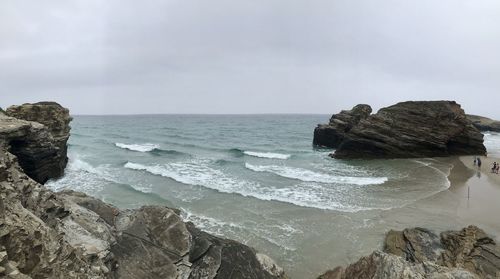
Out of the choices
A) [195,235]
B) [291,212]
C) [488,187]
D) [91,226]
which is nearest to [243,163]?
[291,212]

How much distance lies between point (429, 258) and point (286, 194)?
444 inches

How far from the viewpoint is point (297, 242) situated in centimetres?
1544

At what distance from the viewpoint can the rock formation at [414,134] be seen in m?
38.4

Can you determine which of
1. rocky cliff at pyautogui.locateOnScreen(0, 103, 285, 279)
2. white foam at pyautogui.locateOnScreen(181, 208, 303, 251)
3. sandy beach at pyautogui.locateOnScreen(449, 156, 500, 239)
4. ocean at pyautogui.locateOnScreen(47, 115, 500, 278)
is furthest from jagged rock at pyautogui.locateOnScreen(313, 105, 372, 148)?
rocky cliff at pyautogui.locateOnScreen(0, 103, 285, 279)

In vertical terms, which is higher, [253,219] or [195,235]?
[195,235]

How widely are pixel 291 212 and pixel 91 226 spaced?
12.1 meters

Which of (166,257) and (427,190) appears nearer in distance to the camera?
(166,257)

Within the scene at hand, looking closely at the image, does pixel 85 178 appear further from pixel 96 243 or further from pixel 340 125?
pixel 340 125

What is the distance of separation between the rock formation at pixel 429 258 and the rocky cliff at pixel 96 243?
9.95 feet

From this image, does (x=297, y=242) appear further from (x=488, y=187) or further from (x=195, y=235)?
(x=488, y=187)

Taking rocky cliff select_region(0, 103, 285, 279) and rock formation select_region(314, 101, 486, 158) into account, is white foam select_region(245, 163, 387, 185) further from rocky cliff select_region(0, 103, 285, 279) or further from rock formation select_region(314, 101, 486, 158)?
rocky cliff select_region(0, 103, 285, 279)

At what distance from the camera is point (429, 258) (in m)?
12.7

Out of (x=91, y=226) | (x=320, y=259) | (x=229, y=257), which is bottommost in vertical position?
(x=320, y=259)

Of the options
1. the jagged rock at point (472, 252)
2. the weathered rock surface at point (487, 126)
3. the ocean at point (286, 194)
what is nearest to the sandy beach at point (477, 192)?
the ocean at point (286, 194)
